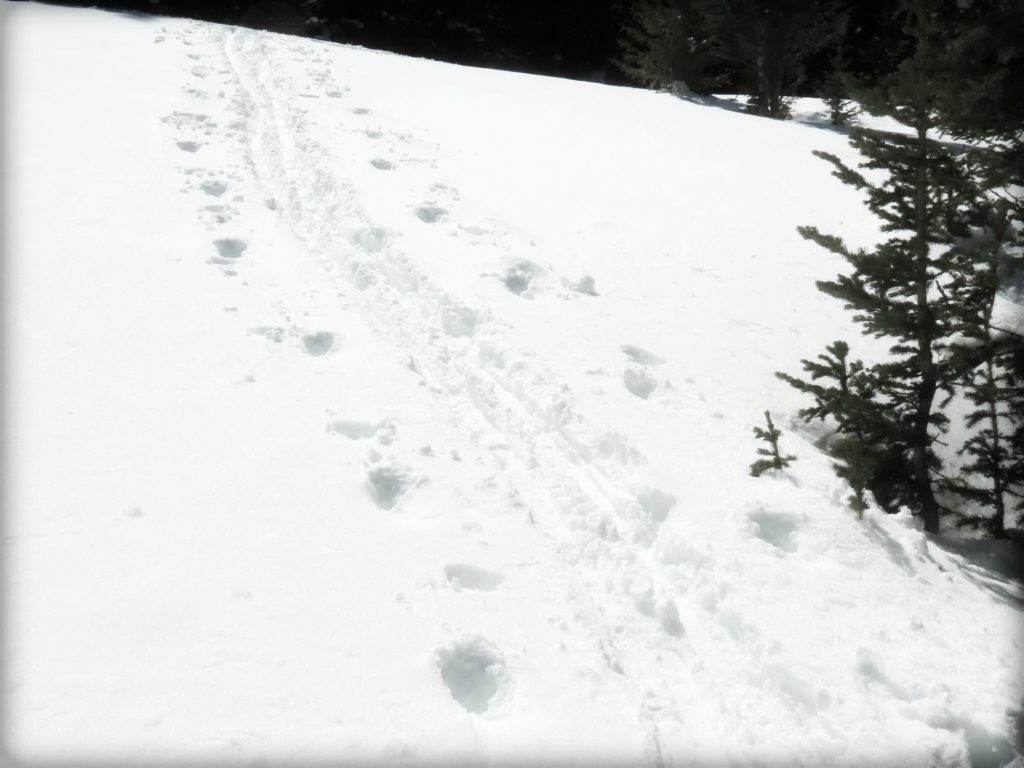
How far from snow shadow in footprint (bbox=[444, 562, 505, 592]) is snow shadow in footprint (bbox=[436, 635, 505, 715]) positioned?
47 cm

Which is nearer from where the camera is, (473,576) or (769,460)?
(473,576)

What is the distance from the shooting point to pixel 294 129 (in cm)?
1167

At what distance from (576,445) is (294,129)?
864 centimetres

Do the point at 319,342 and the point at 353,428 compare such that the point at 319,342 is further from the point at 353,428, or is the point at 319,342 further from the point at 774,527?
the point at 774,527

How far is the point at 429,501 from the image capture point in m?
4.92

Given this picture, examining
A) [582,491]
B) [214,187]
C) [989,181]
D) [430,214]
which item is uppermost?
[989,181]

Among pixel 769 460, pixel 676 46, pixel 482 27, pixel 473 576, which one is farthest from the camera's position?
pixel 482 27

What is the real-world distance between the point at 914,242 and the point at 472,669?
454 cm

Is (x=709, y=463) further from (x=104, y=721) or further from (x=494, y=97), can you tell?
(x=494, y=97)

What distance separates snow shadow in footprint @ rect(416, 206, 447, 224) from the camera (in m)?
9.41

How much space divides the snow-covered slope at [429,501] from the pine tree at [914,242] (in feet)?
2.63

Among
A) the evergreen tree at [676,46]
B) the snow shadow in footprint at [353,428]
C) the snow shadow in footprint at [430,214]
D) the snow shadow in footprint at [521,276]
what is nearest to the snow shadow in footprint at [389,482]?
the snow shadow in footprint at [353,428]

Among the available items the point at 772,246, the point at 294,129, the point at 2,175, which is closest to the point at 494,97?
the point at 294,129

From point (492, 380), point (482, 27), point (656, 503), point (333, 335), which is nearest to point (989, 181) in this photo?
point (656, 503)
